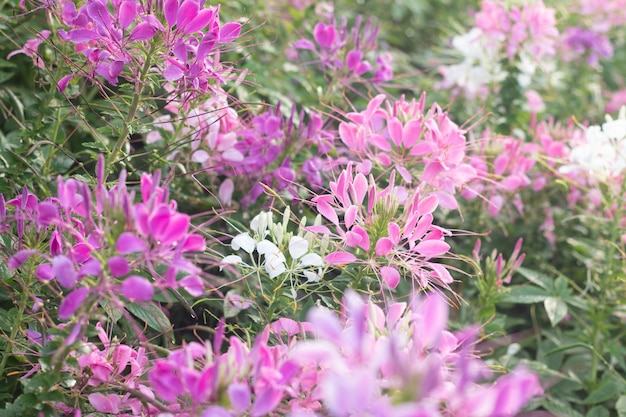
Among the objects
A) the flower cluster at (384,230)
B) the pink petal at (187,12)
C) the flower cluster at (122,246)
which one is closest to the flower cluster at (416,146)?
the flower cluster at (384,230)

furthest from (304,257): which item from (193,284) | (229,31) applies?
(229,31)

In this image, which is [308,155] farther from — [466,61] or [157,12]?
[466,61]

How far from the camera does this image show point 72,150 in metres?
1.47

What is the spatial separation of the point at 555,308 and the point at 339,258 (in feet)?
2.18

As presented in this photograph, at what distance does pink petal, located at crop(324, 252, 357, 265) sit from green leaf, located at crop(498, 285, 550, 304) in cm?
56

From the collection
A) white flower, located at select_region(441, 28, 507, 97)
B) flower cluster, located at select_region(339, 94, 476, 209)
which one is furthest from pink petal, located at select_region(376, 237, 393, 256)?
white flower, located at select_region(441, 28, 507, 97)

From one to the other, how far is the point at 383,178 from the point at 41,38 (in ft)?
2.13

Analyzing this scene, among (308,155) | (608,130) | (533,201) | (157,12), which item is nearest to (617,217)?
(608,130)

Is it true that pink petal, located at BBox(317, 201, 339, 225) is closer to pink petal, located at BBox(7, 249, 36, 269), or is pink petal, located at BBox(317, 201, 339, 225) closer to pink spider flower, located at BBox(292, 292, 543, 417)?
pink spider flower, located at BBox(292, 292, 543, 417)

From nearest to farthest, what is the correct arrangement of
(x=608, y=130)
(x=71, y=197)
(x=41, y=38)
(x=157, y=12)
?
1. (x=71, y=197)
2. (x=157, y=12)
3. (x=41, y=38)
4. (x=608, y=130)

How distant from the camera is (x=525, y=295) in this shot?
146cm

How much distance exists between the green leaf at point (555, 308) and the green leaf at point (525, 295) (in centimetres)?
2

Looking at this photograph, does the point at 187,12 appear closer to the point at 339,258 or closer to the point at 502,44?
the point at 339,258

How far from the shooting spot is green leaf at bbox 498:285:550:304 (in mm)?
1426
